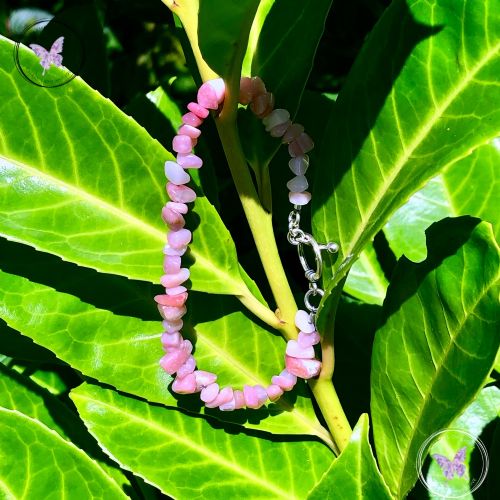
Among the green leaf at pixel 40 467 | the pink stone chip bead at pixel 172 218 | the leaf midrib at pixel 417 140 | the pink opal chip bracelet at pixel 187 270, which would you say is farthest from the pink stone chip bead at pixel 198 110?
the green leaf at pixel 40 467

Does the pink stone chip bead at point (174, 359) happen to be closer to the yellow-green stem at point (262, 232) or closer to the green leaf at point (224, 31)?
the yellow-green stem at point (262, 232)

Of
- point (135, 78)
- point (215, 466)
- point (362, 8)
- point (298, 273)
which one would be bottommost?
point (215, 466)

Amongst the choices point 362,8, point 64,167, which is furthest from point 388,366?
point 362,8

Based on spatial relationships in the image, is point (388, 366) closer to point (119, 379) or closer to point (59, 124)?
point (119, 379)

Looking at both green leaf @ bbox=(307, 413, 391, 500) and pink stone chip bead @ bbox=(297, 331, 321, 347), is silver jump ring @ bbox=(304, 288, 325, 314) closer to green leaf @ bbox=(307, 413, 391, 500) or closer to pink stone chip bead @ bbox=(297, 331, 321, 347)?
pink stone chip bead @ bbox=(297, 331, 321, 347)

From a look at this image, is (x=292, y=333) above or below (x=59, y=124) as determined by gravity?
below

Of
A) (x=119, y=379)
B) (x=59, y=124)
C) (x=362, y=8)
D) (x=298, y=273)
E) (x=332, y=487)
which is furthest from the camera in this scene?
(x=362, y=8)
